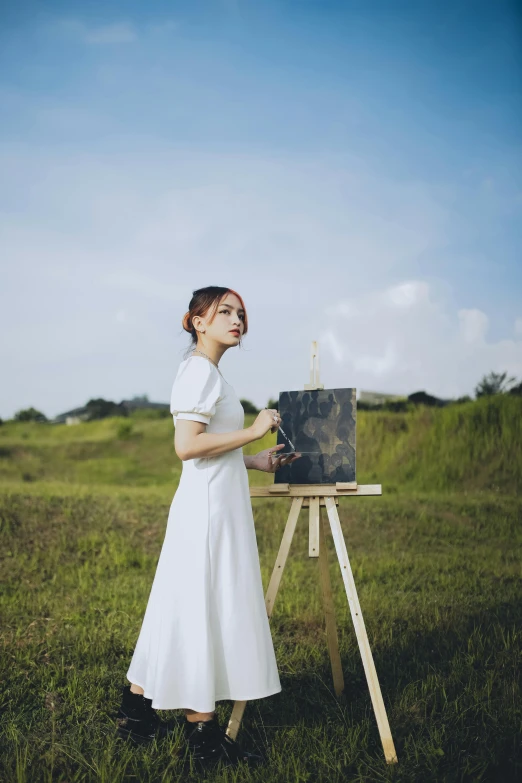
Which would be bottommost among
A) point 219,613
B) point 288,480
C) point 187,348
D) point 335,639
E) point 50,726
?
point 50,726

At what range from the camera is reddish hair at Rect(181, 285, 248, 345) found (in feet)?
9.41

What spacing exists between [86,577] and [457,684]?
134 inches

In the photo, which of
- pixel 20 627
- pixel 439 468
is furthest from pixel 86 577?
pixel 439 468

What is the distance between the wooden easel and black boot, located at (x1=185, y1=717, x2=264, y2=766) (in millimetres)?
99

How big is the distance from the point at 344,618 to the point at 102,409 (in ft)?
27.9

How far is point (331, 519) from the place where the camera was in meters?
3.03

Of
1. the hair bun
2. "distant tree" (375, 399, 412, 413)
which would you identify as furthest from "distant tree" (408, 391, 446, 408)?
the hair bun

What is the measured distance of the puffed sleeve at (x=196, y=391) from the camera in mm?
2645

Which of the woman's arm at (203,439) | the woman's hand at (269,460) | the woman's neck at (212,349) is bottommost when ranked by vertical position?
the woman's hand at (269,460)

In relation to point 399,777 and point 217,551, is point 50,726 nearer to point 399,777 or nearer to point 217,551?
point 217,551

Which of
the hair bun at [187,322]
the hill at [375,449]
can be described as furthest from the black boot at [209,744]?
the hill at [375,449]

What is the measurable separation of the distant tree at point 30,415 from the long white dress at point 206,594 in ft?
33.8

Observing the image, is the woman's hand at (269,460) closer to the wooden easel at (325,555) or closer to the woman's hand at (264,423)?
the wooden easel at (325,555)

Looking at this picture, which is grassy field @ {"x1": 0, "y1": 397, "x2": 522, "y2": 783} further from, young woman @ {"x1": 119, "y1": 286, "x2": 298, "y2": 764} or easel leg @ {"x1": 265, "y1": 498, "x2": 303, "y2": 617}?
easel leg @ {"x1": 265, "y1": 498, "x2": 303, "y2": 617}
